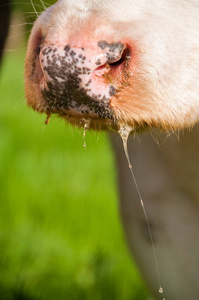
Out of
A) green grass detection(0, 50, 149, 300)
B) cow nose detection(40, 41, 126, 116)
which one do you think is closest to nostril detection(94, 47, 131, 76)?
cow nose detection(40, 41, 126, 116)

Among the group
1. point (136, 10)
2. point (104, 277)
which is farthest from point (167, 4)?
point (104, 277)

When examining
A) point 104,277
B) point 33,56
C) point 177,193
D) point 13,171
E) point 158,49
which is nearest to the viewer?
point 158,49

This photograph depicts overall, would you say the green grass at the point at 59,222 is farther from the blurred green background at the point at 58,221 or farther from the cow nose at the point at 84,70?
the cow nose at the point at 84,70

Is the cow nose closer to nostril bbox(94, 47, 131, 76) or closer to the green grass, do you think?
nostril bbox(94, 47, 131, 76)

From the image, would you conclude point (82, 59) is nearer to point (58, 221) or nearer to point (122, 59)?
point (122, 59)

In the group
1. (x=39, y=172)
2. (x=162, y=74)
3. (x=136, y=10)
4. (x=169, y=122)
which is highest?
(x=136, y=10)

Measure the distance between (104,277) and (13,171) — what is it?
1.32 m

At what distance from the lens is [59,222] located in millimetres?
3178

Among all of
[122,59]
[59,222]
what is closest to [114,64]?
[122,59]

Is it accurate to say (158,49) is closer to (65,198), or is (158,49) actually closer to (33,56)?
(33,56)

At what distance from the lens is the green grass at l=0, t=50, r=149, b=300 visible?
101 inches

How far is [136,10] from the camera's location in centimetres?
153

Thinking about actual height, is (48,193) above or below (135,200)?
below

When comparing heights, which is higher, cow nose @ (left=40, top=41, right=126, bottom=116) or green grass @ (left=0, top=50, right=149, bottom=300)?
cow nose @ (left=40, top=41, right=126, bottom=116)
